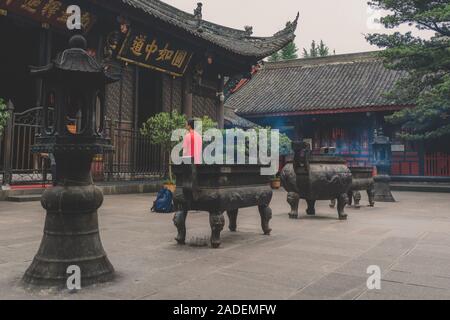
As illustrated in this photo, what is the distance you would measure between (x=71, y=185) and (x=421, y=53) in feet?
42.8

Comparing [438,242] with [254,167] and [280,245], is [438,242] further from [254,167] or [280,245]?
[254,167]

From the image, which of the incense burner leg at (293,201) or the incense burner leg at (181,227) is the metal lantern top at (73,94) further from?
the incense burner leg at (293,201)

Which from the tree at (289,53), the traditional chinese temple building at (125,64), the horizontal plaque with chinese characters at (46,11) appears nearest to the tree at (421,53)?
the traditional chinese temple building at (125,64)

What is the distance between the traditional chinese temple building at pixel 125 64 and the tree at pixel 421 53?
4298 mm

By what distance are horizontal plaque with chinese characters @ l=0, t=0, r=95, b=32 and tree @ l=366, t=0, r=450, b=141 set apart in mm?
9403

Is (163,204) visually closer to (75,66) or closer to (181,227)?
(181,227)

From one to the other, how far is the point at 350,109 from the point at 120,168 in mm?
10634

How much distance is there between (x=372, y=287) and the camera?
8.89 feet

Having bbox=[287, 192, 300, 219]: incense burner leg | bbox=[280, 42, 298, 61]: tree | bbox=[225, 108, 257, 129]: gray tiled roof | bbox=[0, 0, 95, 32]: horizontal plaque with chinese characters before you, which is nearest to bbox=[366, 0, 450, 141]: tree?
bbox=[225, 108, 257, 129]: gray tiled roof

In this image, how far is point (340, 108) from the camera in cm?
1764

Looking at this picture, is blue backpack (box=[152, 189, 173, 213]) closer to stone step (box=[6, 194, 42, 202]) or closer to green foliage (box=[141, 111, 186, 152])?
stone step (box=[6, 194, 42, 202])
